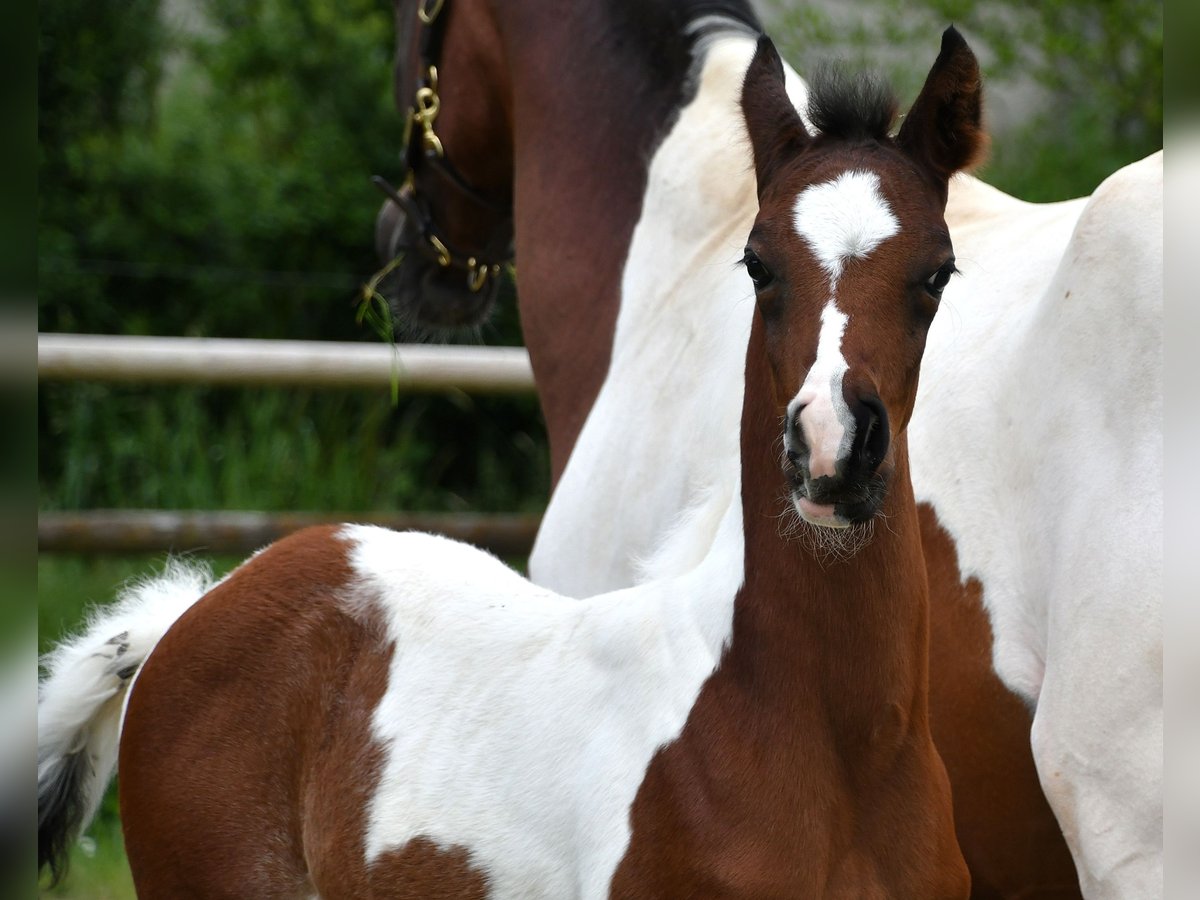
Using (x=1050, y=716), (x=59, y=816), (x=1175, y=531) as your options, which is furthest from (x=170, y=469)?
(x=1175, y=531)

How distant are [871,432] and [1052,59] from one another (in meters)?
6.43

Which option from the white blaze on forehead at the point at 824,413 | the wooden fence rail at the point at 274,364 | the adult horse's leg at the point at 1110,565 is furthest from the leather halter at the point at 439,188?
the white blaze on forehead at the point at 824,413

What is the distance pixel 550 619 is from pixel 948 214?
1.13 meters

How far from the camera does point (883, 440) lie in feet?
5.38

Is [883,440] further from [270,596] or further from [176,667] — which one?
[176,667]

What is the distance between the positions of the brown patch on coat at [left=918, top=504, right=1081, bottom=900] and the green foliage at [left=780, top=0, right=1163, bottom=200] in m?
4.89

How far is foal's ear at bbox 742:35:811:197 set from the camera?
1.97 m

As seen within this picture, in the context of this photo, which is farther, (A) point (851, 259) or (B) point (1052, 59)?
(B) point (1052, 59)

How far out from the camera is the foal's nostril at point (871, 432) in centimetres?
161

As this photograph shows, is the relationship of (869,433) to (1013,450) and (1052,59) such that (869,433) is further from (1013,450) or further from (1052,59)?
(1052,59)

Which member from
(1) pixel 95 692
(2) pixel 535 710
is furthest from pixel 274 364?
(2) pixel 535 710

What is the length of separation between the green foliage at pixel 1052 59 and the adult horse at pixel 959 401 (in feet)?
12.5

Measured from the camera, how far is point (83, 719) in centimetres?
238

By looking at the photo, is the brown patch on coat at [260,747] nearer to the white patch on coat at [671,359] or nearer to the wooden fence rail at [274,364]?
the white patch on coat at [671,359]
